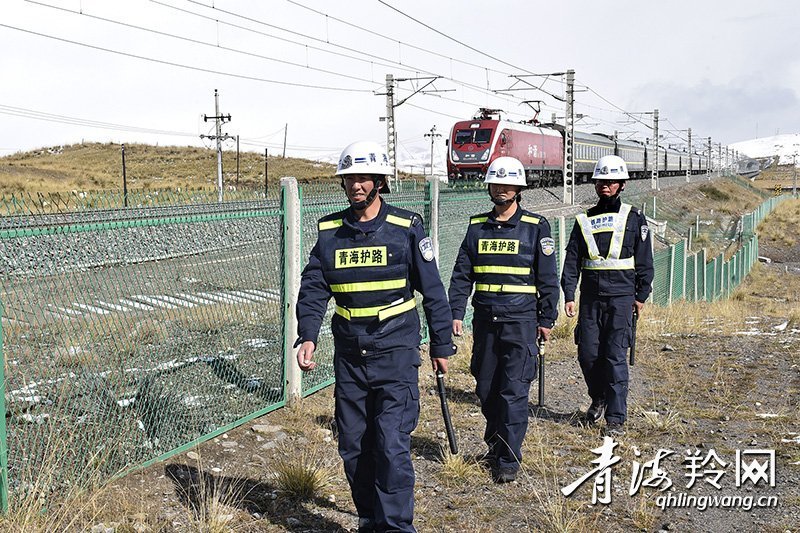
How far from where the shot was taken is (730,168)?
367 feet

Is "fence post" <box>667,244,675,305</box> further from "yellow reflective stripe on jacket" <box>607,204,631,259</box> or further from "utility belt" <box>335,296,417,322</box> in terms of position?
"utility belt" <box>335,296,417,322</box>

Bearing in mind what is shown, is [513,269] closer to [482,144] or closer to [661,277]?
[661,277]

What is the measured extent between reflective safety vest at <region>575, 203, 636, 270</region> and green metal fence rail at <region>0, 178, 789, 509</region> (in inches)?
89.6

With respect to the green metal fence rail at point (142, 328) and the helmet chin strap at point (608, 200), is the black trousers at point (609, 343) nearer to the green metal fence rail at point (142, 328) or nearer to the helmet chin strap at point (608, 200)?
the helmet chin strap at point (608, 200)

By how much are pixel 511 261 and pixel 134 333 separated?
8.77 ft

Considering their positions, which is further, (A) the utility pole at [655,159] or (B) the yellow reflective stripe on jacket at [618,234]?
(A) the utility pole at [655,159]

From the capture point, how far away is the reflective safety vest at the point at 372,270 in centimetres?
409

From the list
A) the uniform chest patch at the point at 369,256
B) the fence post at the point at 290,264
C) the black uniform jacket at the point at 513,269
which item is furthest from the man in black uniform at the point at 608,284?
the uniform chest patch at the point at 369,256

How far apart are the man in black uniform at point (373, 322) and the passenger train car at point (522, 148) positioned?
81.5 ft

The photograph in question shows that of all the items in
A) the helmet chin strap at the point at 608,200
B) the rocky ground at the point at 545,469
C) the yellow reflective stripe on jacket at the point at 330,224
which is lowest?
the rocky ground at the point at 545,469

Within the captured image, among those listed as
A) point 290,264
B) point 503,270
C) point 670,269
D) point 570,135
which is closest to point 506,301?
point 503,270

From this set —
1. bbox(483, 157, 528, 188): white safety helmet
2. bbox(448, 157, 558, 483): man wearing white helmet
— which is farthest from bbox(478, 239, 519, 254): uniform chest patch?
bbox(483, 157, 528, 188): white safety helmet

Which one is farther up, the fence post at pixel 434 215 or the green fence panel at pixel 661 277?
the fence post at pixel 434 215

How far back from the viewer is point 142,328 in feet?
18.4
